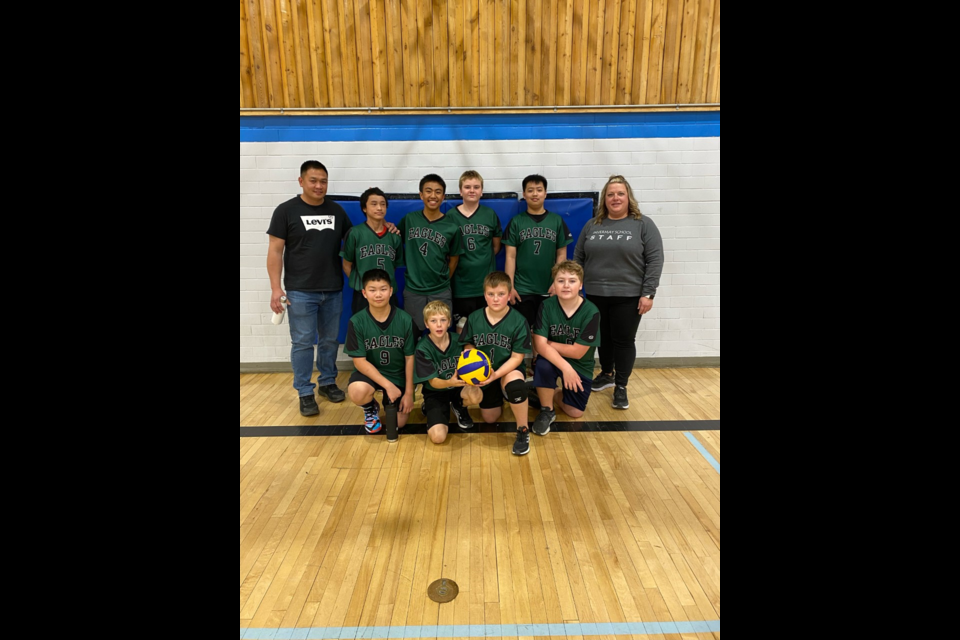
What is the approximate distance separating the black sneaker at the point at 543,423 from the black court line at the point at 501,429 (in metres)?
0.09

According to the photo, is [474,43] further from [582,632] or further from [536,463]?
[582,632]

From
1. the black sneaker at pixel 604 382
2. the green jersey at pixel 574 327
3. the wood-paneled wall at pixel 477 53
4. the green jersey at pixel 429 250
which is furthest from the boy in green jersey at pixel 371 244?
the black sneaker at pixel 604 382

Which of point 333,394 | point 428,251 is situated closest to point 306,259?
point 428,251

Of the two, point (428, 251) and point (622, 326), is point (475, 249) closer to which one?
point (428, 251)

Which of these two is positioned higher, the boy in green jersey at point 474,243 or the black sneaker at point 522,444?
the boy in green jersey at point 474,243

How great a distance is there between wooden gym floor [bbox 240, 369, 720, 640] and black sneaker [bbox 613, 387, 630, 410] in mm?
177

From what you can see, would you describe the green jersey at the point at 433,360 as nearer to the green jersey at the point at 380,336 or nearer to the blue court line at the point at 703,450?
the green jersey at the point at 380,336

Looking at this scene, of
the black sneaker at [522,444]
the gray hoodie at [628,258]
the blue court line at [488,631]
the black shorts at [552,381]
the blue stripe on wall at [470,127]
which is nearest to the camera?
the blue court line at [488,631]

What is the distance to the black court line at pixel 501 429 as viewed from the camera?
347 cm

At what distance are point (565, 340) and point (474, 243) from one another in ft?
3.75

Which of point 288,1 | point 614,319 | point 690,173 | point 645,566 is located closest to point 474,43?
point 288,1
